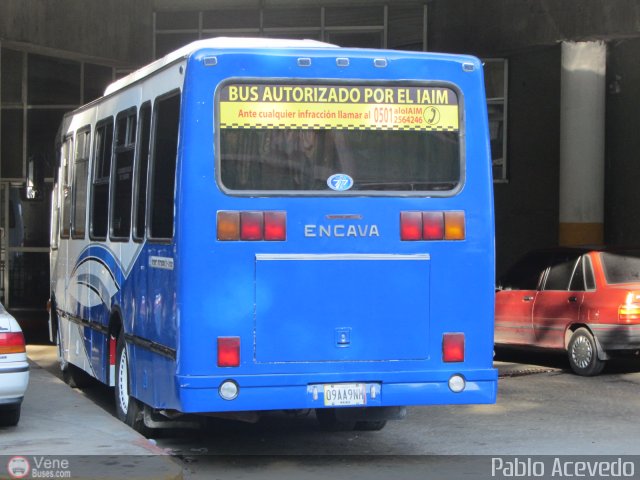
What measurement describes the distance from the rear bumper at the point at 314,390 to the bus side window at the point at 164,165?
123 centimetres

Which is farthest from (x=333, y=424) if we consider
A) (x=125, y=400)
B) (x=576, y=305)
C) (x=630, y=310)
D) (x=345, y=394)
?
(x=576, y=305)

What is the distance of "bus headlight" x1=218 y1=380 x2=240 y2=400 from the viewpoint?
888 centimetres

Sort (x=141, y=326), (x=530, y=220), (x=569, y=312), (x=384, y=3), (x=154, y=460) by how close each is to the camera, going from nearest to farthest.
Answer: (x=154, y=460)
(x=141, y=326)
(x=569, y=312)
(x=530, y=220)
(x=384, y=3)

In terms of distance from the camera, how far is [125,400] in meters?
11.1

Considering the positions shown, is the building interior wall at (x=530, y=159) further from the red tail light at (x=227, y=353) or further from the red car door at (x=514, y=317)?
the red tail light at (x=227, y=353)

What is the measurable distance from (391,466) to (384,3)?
1855 centimetres

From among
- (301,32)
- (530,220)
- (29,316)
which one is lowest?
(29,316)

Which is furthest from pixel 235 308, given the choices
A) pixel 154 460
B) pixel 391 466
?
pixel 391 466

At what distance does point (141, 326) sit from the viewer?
1016 centimetres

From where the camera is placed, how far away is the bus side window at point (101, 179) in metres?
11.7

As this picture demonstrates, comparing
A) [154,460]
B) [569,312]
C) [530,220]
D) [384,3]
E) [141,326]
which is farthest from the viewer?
[384,3]

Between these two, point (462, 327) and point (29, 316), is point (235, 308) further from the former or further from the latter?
point (29, 316)

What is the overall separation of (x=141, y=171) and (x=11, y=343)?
1.77 metres

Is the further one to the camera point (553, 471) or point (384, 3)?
point (384, 3)
